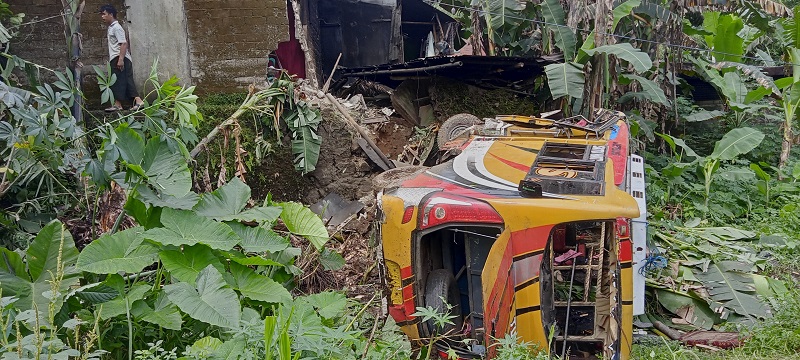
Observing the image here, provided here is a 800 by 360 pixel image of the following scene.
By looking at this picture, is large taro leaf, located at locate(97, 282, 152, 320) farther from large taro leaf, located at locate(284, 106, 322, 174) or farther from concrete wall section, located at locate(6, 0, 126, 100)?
concrete wall section, located at locate(6, 0, 126, 100)

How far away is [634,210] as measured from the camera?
15.1ft

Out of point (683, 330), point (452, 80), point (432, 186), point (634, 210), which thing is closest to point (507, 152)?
point (432, 186)

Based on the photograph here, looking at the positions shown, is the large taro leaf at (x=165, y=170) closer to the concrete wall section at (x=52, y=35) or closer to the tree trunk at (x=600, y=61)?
the concrete wall section at (x=52, y=35)

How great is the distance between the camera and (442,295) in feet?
16.5

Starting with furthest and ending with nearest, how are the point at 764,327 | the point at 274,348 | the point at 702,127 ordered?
the point at 702,127 → the point at 764,327 → the point at 274,348

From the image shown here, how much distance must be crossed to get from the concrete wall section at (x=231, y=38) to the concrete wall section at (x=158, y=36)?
116mm

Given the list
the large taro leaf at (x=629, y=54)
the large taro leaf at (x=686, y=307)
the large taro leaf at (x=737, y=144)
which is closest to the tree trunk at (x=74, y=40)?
the large taro leaf at (x=686, y=307)

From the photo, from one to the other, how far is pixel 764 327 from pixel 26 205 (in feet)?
22.8

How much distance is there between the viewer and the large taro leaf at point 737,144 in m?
9.63

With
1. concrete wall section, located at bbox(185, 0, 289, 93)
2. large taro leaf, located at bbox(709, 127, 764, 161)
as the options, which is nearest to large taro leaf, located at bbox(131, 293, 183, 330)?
concrete wall section, located at bbox(185, 0, 289, 93)

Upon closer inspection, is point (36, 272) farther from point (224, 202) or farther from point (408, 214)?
point (408, 214)

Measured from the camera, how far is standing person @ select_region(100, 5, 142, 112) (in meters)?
7.40

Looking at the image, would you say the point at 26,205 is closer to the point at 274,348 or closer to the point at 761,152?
the point at 274,348

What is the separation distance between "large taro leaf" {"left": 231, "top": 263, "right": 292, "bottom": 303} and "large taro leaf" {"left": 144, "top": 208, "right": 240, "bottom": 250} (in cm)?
28
